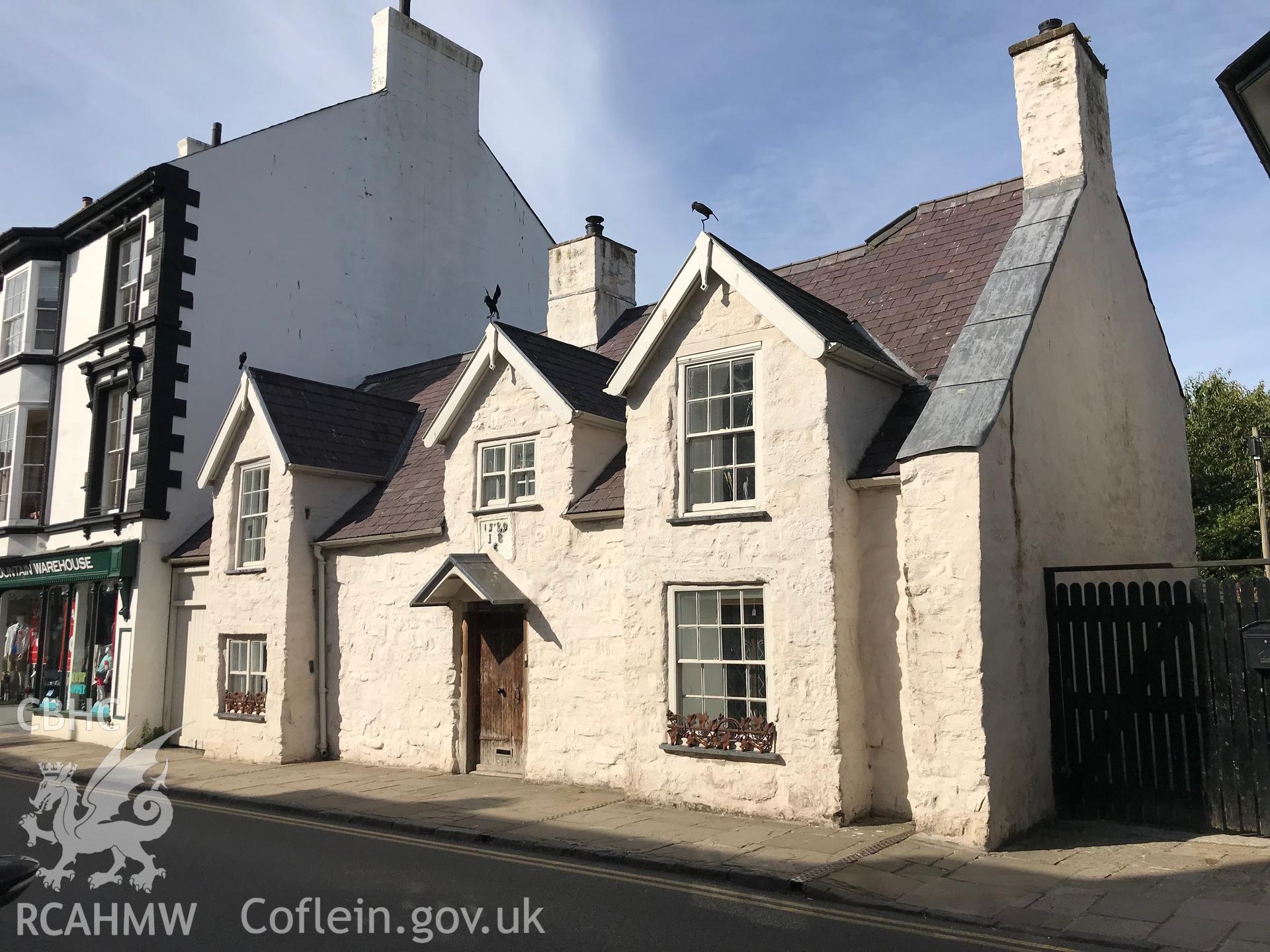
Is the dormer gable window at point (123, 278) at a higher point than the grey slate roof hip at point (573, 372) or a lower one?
higher

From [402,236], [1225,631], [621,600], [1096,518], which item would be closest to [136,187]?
[402,236]

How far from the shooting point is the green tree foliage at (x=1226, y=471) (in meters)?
32.5

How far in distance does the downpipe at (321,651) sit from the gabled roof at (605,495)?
5470mm

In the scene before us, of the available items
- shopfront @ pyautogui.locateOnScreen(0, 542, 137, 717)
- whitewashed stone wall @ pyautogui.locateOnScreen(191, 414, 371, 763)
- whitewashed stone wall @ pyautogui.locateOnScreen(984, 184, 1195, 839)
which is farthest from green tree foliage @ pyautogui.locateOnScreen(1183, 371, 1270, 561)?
shopfront @ pyautogui.locateOnScreen(0, 542, 137, 717)

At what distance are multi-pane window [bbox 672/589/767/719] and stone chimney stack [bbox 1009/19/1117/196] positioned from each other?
6993 mm

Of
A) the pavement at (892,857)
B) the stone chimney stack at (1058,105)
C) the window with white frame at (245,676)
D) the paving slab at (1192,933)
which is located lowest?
the paving slab at (1192,933)

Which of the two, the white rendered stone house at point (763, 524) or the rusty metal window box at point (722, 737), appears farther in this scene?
the rusty metal window box at point (722, 737)

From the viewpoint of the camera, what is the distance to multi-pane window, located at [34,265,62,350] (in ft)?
72.6

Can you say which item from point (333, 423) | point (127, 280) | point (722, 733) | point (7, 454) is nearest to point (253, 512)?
point (333, 423)

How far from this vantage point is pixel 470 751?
45.9 feet

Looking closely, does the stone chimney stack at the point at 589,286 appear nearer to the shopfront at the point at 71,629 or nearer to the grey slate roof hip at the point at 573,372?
the grey slate roof hip at the point at 573,372

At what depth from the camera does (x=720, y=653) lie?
441 inches

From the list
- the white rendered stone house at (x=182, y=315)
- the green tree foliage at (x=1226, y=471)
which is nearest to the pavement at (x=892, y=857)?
the white rendered stone house at (x=182, y=315)

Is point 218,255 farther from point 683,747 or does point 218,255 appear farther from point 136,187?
point 683,747
